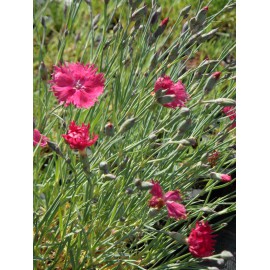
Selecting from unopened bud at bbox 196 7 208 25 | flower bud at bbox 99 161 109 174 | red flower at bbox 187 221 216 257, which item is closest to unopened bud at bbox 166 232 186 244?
red flower at bbox 187 221 216 257

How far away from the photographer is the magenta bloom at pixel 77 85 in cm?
98

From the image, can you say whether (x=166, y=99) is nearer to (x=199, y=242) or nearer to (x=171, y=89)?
(x=171, y=89)

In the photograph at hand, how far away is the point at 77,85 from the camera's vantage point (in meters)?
1.00

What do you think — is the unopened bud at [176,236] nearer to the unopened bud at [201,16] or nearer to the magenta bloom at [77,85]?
the magenta bloom at [77,85]

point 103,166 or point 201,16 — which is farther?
point 201,16

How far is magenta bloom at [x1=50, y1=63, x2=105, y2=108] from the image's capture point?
3.21ft

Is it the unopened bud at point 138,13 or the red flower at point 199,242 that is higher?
the unopened bud at point 138,13

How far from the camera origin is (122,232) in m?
1.16

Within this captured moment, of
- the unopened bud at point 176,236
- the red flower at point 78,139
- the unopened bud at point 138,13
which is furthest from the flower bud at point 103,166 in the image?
the unopened bud at point 138,13

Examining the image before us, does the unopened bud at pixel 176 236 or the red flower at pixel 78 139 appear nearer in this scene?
the red flower at pixel 78 139

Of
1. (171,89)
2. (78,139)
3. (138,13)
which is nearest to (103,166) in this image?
(78,139)

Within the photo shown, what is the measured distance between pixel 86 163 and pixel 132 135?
43 centimetres

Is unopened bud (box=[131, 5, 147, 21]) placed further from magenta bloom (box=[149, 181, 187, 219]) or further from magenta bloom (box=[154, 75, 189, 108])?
magenta bloom (box=[149, 181, 187, 219])
